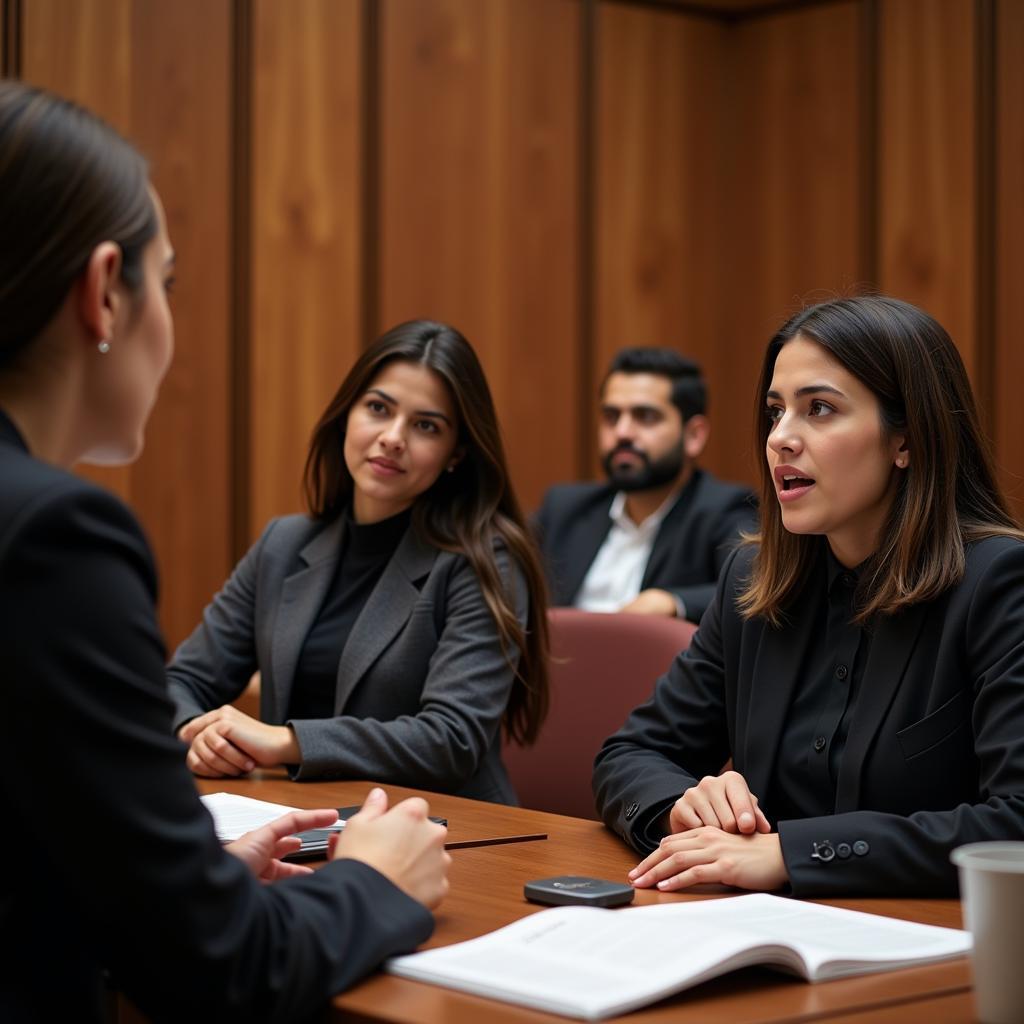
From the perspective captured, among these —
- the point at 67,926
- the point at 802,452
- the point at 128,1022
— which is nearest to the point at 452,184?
the point at 802,452

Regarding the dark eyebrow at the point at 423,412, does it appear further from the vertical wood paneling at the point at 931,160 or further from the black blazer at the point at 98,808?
the vertical wood paneling at the point at 931,160

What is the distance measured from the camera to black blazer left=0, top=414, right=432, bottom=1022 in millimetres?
1244

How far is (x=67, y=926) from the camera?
4.38ft

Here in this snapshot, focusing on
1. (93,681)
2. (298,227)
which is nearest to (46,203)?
(93,681)

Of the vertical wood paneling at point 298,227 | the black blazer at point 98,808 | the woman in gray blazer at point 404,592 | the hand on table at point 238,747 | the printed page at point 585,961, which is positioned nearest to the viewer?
the black blazer at point 98,808

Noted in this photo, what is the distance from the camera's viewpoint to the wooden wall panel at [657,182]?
6742mm

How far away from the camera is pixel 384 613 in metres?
3.12

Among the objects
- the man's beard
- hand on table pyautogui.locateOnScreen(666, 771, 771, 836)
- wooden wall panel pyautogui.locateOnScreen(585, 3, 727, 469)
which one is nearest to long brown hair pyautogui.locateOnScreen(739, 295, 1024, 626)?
hand on table pyautogui.locateOnScreen(666, 771, 771, 836)

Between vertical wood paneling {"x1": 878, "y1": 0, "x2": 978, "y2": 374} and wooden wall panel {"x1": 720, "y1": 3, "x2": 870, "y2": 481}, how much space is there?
0.54 ft

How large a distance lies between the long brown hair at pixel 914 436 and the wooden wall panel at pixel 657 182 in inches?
171

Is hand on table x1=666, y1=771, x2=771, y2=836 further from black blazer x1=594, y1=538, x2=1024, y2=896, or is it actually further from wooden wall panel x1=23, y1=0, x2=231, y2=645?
wooden wall panel x1=23, y1=0, x2=231, y2=645

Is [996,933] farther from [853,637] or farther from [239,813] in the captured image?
[239,813]

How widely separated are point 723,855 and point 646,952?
43cm

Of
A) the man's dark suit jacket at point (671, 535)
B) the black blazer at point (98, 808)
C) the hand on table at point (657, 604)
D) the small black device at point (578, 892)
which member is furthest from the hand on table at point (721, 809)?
the man's dark suit jacket at point (671, 535)
